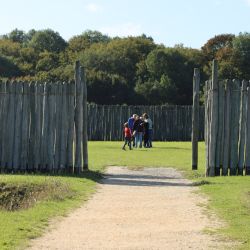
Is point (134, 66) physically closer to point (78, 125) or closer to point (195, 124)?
point (195, 124)

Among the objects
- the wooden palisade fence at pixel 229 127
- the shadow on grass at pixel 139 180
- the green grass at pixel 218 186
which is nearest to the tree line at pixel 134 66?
the green grass at pixel 218 186

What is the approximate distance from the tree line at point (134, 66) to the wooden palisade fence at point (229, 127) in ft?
145

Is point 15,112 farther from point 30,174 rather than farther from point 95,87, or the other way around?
point 95,87

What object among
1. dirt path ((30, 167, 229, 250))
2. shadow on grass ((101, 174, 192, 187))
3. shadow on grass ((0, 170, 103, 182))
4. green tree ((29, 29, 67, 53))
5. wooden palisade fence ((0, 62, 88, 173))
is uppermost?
green tree ((29, 29, 67, 53))

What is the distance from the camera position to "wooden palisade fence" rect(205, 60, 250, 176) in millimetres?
17203

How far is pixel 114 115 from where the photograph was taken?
4169 centimetres

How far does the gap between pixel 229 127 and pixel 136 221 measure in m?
7.38

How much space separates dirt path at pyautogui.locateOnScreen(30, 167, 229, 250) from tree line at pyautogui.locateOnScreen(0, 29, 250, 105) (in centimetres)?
4714

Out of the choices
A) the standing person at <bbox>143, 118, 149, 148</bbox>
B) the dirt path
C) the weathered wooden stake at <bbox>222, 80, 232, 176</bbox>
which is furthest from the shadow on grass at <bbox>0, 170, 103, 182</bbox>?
the standing person at <bbox>143, 118, 149, 148</bbox>

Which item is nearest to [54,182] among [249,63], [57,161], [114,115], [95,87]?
[57,161]

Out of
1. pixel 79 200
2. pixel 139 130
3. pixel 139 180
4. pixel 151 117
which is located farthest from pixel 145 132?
pixel 79 200

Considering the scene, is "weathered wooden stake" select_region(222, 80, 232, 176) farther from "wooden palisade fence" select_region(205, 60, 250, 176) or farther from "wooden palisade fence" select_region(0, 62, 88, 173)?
"wooden palisade fence" select_region(0, 62, 88, 173)

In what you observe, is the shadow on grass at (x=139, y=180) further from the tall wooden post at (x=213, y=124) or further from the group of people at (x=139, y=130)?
the group of people at (x=139, y=130)

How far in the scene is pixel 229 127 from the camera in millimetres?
17250
